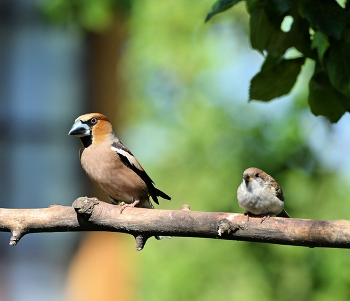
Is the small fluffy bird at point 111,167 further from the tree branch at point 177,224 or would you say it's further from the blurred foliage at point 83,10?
the blurred foliage at point 83,10

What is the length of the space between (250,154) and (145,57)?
3117 mm

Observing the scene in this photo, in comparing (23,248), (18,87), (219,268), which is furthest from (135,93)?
(219,268)

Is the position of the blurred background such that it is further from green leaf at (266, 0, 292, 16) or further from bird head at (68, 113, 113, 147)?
green leaf at (266, 0, 292, 16)

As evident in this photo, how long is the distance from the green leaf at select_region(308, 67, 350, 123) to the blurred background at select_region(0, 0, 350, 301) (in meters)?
3.33

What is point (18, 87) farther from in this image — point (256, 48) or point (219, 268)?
point (256, 48)

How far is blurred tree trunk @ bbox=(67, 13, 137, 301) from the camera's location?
9.61 meters

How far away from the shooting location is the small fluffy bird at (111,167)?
501cm

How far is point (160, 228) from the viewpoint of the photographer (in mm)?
3699

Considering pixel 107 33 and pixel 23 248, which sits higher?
pixel 107 33

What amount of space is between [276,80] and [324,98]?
0.28 metres

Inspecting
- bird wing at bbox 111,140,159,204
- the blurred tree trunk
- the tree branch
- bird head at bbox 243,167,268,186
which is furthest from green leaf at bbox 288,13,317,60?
the blurred tree trunk

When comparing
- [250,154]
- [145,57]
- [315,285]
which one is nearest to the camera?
[315,285]

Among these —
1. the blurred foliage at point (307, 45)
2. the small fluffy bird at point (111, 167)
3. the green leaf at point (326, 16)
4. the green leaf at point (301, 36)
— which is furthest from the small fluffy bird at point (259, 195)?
the green leaf at point (326, 16)

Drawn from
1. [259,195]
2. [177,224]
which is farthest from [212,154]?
[177,224]
